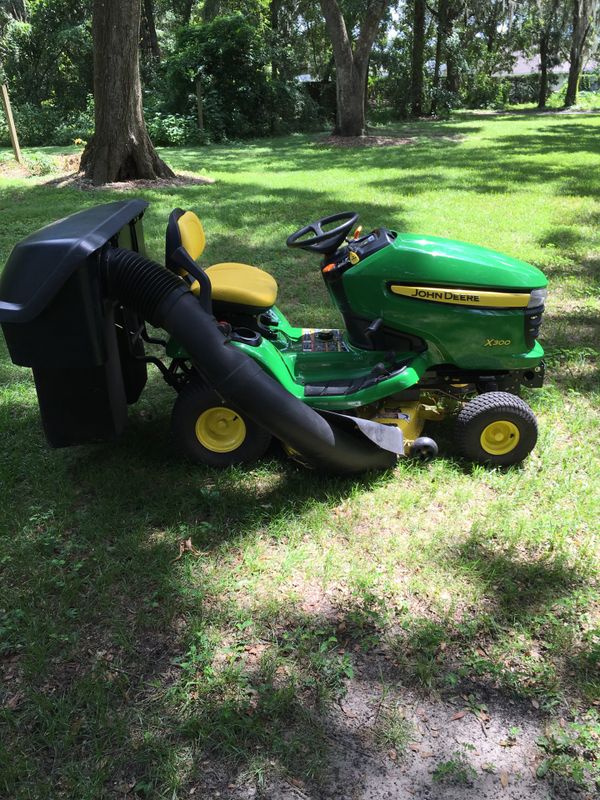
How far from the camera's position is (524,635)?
2201mm

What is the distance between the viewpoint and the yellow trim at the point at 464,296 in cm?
289

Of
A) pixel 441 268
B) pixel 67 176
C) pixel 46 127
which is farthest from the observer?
pixel 46 127

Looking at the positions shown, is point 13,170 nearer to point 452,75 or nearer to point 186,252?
point 186,252

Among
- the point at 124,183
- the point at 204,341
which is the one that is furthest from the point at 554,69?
the point at 204,341

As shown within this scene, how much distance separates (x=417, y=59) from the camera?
2406cm

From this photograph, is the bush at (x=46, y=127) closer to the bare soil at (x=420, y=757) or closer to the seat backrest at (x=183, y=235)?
the seat backrest at (x=183, y=235)

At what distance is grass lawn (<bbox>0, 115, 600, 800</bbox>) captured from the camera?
1.80 m

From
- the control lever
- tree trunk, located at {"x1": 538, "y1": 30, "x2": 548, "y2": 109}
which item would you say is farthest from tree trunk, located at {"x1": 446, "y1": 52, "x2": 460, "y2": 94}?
the control lever

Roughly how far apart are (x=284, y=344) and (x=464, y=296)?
3.02ft

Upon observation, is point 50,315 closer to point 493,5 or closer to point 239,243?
point 239,243

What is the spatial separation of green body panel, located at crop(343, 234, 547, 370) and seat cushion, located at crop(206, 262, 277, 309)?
384 millimetres

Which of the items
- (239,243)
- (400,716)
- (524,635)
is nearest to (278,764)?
Result: (400,716)

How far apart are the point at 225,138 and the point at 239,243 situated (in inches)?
498

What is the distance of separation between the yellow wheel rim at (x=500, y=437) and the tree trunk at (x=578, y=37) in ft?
84.1
